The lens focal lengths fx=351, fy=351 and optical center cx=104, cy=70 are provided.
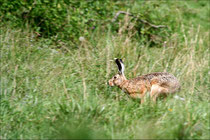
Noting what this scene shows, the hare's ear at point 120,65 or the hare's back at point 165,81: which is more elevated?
the hare's ear at point 120,65

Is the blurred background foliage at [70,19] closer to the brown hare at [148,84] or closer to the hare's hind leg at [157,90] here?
the brown hare at [148,84]

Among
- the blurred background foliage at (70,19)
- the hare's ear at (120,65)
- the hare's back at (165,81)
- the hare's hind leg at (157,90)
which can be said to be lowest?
the hare's hind leg at (157,90)

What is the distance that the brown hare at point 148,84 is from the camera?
5785mm

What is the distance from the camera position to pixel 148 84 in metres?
5.96

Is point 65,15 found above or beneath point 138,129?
above

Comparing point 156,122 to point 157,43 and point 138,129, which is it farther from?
point 157,43

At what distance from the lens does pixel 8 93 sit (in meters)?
5.29

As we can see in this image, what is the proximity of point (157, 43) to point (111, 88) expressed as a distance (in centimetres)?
367

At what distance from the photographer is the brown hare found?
5785 millimetres

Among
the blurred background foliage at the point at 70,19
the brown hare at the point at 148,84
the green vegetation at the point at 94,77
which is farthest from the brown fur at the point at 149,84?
the blurred background foliage at the point at 70,19

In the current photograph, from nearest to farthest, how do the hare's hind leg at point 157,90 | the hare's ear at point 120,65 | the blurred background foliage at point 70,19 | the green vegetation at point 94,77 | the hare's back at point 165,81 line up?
the green vegetation at point 94,77, the hare's hind leg at point 157,90, the hare's back at point 165,81, the hare's ear at point 120,65, the blurred background foliage at point 70,19

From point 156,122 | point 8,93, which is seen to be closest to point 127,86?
point 156,122

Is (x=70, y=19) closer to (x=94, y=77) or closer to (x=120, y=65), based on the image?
(x=94, y=77)

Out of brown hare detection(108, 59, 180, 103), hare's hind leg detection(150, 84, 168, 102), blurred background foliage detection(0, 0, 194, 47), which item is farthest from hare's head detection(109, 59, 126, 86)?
blurred background foliage detection(0, 0, 194, 47)
